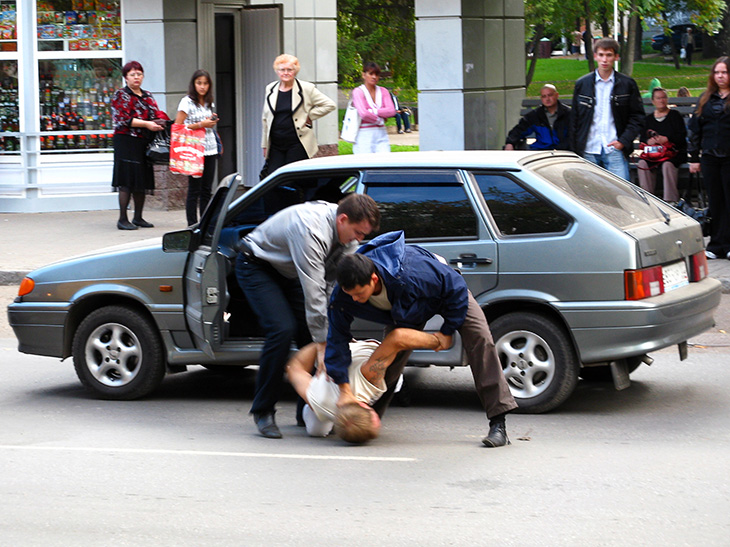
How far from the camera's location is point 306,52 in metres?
17.5

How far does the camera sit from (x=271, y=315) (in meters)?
6.45

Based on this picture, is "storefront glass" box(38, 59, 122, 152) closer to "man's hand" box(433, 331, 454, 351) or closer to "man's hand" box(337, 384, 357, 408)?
"man's hand" box(337, 384, 357, 408)

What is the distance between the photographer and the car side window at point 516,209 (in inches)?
266

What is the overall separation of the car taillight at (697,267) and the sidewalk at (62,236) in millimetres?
3719

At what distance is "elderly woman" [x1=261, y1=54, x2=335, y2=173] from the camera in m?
11.9

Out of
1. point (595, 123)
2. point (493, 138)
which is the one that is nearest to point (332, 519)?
point (595, 123)

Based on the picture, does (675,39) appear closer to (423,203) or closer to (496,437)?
(423,203)

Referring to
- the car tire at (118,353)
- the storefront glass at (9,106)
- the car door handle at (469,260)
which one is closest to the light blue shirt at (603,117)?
the car door handle at (469,260)

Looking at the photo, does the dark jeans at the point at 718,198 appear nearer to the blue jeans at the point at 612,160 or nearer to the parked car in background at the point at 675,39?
the blue jeans at the point at 612,160

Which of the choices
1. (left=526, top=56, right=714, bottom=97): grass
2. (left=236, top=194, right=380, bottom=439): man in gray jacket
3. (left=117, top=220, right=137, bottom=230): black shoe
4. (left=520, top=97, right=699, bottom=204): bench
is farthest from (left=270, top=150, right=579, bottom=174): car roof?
(left=526, top=56, right=714, bottom=97): grass

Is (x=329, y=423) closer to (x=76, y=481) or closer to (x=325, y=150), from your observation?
(x=76, y=481)

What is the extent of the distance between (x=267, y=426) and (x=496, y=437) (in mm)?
1309

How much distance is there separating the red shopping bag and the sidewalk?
930 millimetres

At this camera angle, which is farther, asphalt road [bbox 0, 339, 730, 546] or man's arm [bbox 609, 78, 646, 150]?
man's arm [bbox 609, 78, 646, 150]
